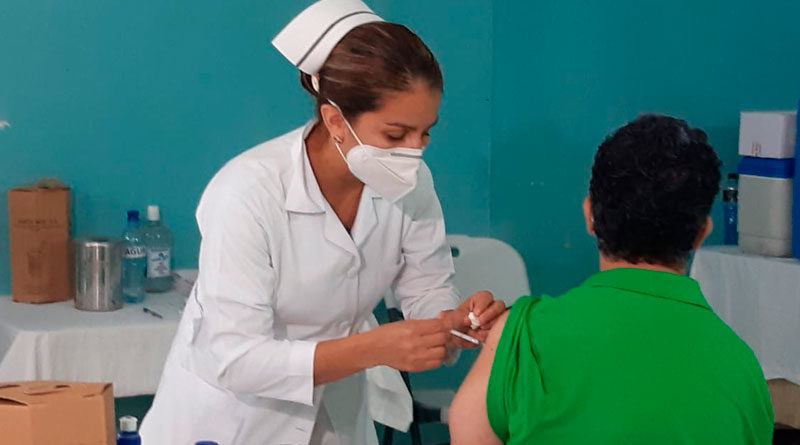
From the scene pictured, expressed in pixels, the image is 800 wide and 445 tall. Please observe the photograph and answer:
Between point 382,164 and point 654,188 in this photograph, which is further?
point 382,164

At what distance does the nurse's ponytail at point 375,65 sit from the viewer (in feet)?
5.73

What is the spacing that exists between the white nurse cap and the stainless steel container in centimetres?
131

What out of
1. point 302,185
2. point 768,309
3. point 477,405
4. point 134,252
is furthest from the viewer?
point 134,252

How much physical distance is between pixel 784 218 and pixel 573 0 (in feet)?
3.26

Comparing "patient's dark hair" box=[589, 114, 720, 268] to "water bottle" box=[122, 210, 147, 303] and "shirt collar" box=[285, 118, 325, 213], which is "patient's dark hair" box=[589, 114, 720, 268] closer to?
"shirt collar" box=[285, 118, 325, 213]

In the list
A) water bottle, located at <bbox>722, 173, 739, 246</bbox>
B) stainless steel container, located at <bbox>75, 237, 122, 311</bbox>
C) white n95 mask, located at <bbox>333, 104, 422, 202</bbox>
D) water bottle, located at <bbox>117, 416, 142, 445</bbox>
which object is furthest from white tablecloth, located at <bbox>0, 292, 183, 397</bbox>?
water bottle, located at <bbox>722, 173, 739, 246</bbox>

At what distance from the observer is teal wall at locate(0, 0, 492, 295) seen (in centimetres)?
305

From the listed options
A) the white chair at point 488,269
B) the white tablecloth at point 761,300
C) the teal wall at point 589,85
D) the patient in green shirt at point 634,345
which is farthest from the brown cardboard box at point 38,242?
the patient in green shirt at point 634,345

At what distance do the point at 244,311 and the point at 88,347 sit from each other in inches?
43.1

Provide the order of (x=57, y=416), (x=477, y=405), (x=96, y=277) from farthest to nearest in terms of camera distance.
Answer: (x=96, y=277)
(x=477, y=405)
(x=57, y=416)

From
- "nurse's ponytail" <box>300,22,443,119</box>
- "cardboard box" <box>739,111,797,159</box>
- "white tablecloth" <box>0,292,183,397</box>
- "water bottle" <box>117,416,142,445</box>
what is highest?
"nurse's ponytail" <box>300,22,443,119</box>

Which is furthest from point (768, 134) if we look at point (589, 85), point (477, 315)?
point (477, 315)

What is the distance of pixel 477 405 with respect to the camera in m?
1.36

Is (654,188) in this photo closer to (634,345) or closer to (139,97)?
(634,345)
